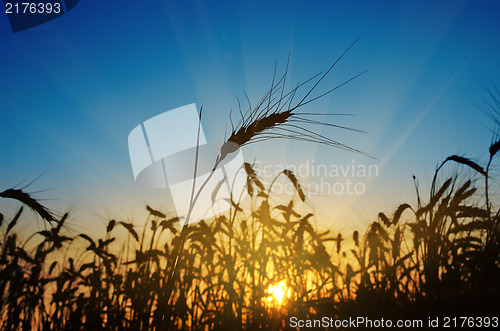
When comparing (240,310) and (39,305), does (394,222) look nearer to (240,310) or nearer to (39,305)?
(240,310)

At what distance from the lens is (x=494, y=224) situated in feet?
12.3

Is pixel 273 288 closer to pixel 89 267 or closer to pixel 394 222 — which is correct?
pixel 394 222

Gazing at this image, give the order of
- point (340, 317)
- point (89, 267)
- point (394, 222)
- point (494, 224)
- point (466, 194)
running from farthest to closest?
point (89, 267)
point (394, 222)
point (466, 194)
point (340, 317)
point (494, 224)

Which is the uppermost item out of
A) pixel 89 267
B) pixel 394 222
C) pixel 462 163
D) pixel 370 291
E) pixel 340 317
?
pixel 462 163

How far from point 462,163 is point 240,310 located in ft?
11.6

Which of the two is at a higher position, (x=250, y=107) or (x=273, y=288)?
(x=250, y=107)

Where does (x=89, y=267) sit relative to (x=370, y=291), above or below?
above

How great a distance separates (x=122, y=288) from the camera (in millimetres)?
5520

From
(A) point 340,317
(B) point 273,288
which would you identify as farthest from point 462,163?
(B) point 273,288

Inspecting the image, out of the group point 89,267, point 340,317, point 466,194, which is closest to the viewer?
point 340,317

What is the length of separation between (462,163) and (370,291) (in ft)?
6.90

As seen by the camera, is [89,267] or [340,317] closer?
[340,317]

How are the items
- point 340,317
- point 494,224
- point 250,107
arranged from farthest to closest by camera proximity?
point 340,317 < point 494,224 < point 250,107

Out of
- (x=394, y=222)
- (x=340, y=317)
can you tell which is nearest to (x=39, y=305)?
(x=340, y=317)
